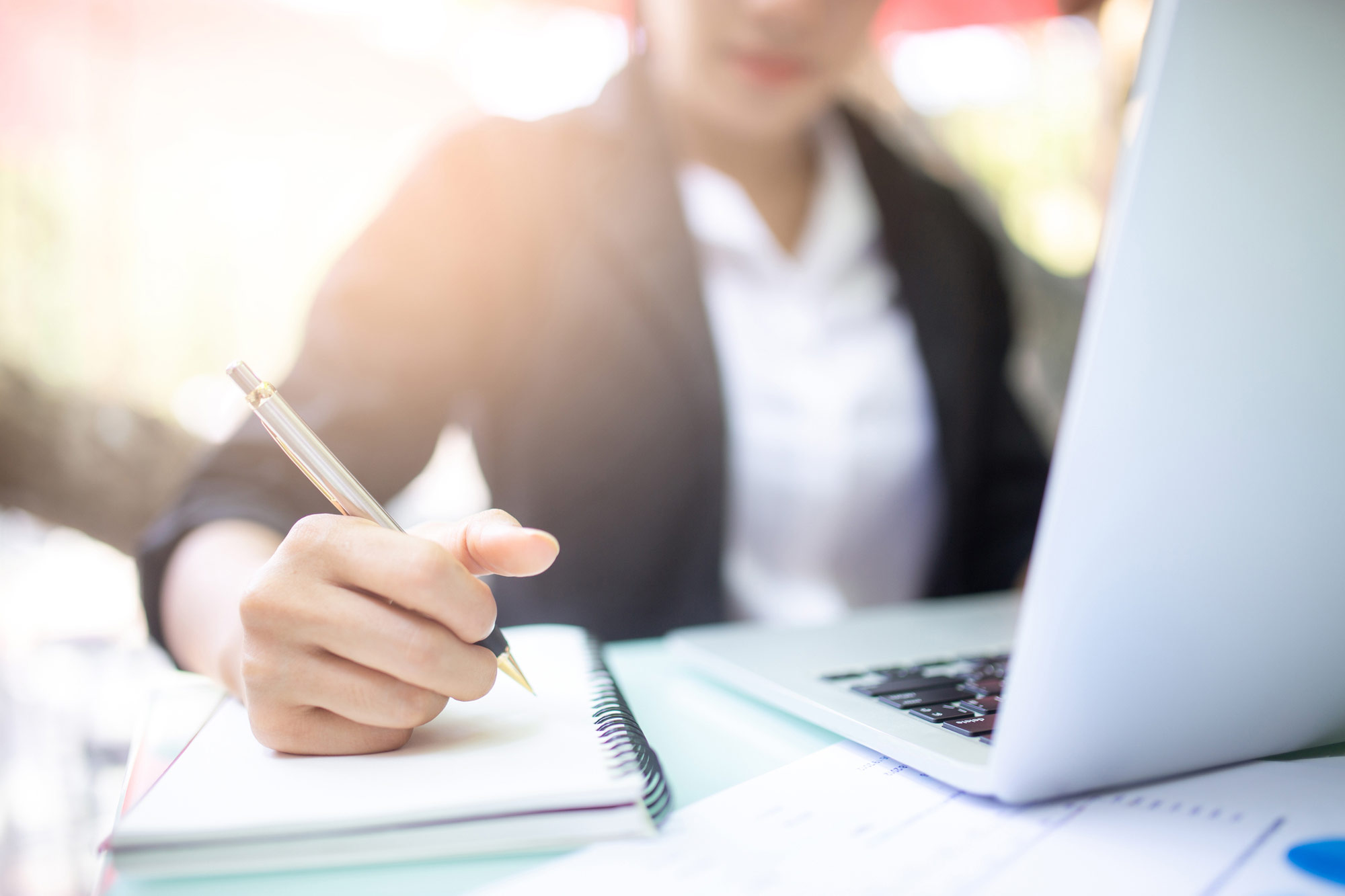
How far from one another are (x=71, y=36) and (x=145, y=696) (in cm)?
154

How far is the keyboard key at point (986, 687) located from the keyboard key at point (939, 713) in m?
0.03

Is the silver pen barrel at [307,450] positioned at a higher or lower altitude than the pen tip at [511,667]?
higher

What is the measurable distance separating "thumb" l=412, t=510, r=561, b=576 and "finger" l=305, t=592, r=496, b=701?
0.03m

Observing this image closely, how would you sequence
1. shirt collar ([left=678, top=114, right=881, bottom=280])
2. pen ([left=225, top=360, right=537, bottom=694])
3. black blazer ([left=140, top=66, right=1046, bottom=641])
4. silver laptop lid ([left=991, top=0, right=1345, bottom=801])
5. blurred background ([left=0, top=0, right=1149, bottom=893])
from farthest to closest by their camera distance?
1. blurred background ([left=0, top=0, right=1149, bottom=893])
2. shirt collar ([left=678, top=114, right=881, bottom=280])
3. black blazer ([left=140, top=66, right=1046, bottom=641])
4. pen ([left=225, top=360, right=537, bottom=694])
5. silver laptop lid ([left=991, top=0, right=1345, bottom=801])

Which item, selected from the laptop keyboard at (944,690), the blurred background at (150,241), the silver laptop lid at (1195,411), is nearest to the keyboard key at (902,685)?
the laptop keyboard at (944,690)

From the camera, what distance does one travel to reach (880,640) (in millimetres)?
532

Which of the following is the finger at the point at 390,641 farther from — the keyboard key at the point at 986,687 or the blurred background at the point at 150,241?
the blurred background at the point at 150,241

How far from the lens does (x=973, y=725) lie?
324mm

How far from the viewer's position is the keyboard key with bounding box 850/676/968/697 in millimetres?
374

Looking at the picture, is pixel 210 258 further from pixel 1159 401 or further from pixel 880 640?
pixel 1159 401

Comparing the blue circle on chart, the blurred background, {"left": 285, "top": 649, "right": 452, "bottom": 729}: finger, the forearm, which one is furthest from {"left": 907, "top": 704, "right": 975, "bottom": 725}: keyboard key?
the blurred background

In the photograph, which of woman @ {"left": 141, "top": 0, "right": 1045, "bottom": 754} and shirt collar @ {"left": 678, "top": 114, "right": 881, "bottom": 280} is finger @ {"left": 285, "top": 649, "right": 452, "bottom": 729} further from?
shirt collar @ {"left": 678, "top": 114, "right": 881, "bottom": 280}

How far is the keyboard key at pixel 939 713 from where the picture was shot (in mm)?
333

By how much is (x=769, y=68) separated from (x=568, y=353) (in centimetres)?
40
